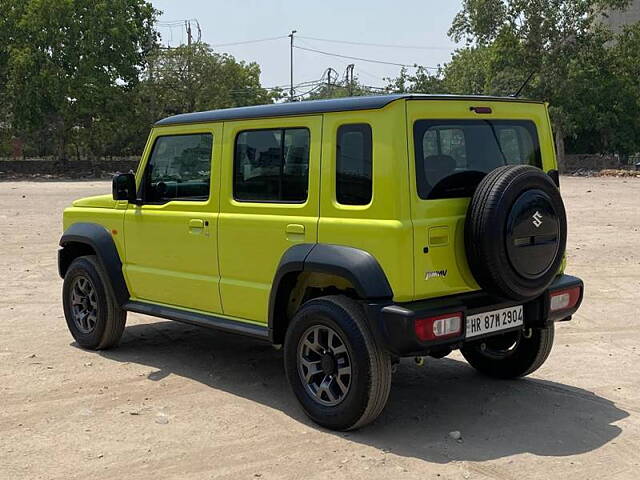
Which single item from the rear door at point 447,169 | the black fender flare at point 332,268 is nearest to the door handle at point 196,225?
the black fender flare at point 332,268

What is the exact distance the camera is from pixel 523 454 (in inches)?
169

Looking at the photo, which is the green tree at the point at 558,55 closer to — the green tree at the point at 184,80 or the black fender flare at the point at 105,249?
the green tree at the point at 184,80

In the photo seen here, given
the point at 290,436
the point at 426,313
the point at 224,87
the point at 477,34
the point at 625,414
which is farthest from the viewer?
the point at 224,87

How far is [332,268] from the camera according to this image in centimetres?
450

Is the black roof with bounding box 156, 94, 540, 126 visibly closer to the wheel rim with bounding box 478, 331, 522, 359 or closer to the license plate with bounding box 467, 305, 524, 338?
the license plate with bounding box 467, 305, 524, 338

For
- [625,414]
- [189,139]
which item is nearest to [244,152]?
[189,139]

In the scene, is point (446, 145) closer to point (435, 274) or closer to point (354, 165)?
point (354, 165)

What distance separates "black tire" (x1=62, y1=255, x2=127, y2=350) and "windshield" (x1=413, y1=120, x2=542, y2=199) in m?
3.12

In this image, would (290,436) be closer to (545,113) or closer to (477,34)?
(545,113)

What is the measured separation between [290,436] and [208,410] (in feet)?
2.44

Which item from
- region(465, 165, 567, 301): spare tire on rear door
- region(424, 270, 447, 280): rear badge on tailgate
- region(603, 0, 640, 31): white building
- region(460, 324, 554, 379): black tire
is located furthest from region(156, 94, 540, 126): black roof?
region(603, 0, 640, 31): white building

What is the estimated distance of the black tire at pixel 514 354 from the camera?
18.0 ft

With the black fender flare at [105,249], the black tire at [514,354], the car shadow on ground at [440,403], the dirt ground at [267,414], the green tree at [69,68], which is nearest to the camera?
the dirt ground at [267,414]

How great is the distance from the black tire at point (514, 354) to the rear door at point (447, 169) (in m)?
1.08
